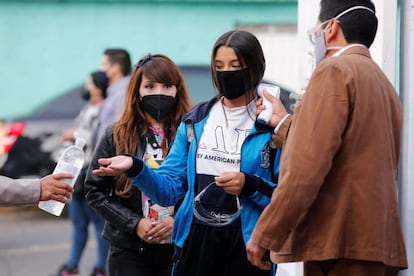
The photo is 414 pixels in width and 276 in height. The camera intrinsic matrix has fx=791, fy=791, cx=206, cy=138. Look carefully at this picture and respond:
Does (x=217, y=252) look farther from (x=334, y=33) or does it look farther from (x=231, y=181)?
(x=334, y=33)

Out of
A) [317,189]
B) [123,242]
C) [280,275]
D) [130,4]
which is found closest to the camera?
[317,189]

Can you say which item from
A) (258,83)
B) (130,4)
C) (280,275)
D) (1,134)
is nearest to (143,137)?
(258,83)

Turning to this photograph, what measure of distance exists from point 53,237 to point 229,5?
611cm

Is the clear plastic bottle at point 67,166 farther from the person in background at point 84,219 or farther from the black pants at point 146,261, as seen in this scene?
the person in background at point 84,219

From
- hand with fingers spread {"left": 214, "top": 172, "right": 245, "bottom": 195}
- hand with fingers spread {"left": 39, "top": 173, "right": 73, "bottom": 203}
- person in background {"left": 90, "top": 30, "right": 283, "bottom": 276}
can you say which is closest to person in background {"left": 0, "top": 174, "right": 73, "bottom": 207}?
hand with fingers spread {"left": 39, "top": 173, "right": 73, "bottom": 203}

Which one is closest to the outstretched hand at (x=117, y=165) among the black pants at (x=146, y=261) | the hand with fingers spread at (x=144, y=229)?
the hand with fingers spread at (x=144, y=229)

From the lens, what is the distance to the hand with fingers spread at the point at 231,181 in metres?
3.31

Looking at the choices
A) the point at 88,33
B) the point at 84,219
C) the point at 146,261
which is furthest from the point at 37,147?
the point at 146,261

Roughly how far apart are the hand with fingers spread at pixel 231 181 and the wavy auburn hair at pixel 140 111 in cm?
91

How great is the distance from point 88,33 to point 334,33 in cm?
1067

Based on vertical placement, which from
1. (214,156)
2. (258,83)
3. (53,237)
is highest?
(258,83)

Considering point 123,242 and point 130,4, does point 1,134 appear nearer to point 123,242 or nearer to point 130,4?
point 130,4

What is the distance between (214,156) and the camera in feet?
11.6

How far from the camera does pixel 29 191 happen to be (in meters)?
3.67
